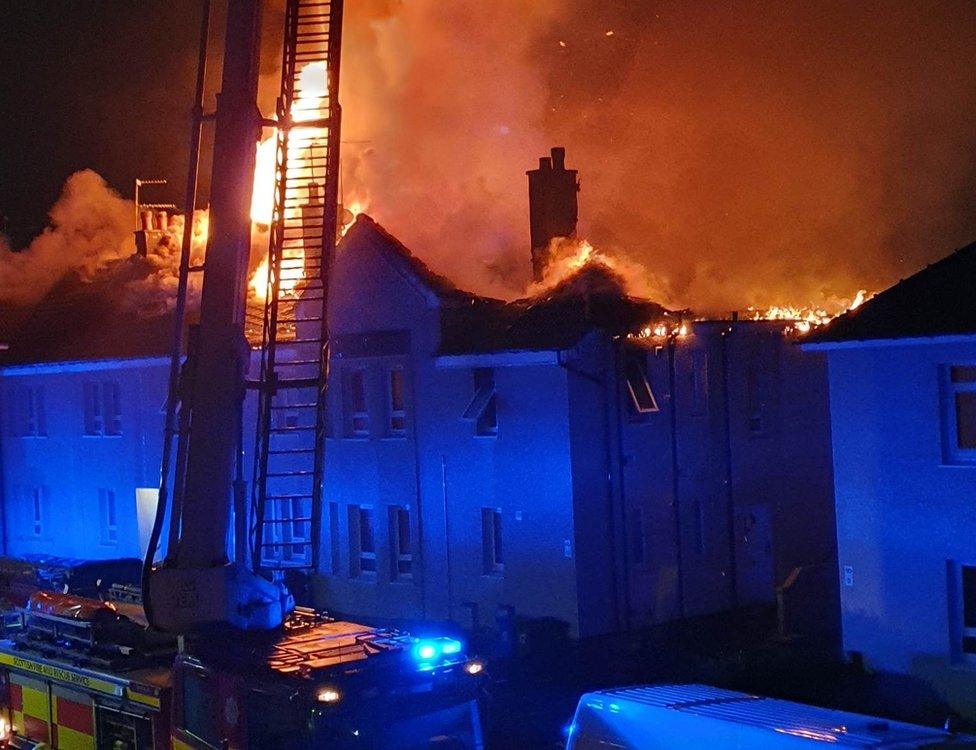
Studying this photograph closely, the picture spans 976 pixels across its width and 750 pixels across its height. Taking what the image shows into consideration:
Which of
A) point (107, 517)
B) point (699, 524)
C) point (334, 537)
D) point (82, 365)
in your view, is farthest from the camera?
point (107, 517)

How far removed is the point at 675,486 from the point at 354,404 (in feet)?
21.4

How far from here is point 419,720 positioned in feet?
32.2

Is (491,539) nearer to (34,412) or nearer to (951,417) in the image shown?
(951,417)

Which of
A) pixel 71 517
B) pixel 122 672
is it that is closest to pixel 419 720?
pixel 122 672

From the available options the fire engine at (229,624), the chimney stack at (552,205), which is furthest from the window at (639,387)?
the fire engine at (229,624)

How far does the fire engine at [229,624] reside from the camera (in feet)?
31.7

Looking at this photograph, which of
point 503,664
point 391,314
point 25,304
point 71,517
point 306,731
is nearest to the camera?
point 306,731

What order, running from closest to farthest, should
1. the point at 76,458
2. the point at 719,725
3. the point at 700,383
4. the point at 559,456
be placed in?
the point at 719,725 → the point at 559,456 → the point at 700,383 → the point at 76,458

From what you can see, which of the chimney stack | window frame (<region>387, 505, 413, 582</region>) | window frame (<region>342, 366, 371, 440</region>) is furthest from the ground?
the chimney stack

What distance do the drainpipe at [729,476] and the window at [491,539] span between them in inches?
171

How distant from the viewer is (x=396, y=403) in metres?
23.1

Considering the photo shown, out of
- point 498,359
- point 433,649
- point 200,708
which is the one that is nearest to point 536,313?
point 498,359

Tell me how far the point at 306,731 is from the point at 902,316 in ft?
31.0

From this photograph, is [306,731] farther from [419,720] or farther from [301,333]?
[301,333]
